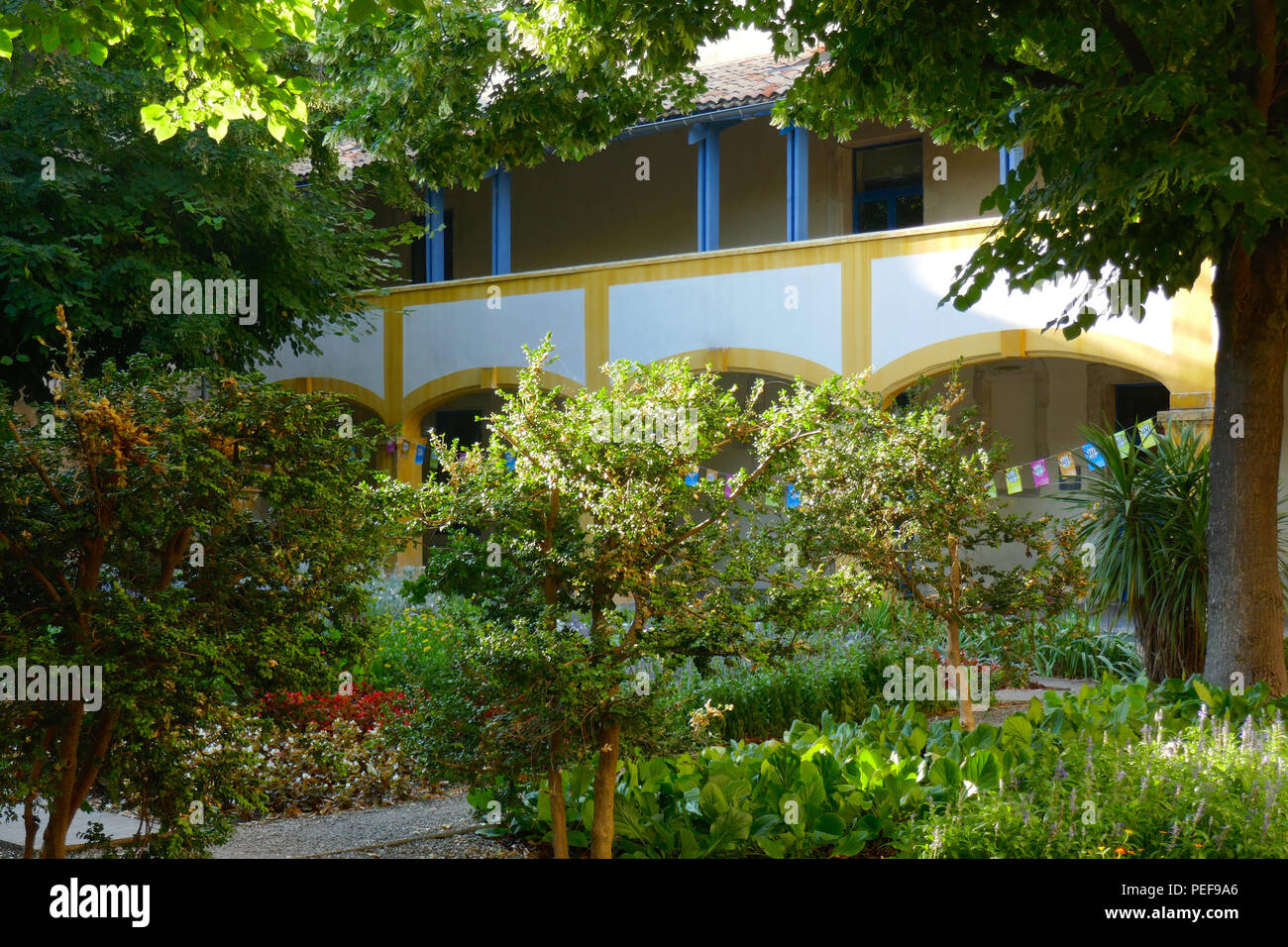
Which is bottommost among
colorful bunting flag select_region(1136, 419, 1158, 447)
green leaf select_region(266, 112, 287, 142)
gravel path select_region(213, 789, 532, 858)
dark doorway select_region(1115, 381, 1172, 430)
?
gravel path select_region(213, 789, 532, 858)

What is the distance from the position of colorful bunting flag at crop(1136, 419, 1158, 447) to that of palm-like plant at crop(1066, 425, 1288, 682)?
427 mm

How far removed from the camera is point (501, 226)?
17.0 m

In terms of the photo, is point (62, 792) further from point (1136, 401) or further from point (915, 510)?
point (1136, 401)

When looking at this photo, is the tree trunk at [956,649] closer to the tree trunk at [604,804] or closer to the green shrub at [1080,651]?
the green shrub at [1080,651]

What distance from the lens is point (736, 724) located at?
8.03m

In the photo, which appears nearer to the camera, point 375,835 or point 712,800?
point 712,800

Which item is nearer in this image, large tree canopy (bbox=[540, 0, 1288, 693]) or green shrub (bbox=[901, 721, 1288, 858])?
green shrub (bbox=[901, 721, 1288, 858])

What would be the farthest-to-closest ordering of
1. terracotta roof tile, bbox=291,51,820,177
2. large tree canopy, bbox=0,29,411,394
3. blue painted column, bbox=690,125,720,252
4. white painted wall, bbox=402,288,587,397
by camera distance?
white painted wall, bbox=402,288,587,397, blue painted column, bbox=690,125,720,252, terracotta roof tile, bbox=291,51,820,177, large tree canopy, bbox=0,29,411,394

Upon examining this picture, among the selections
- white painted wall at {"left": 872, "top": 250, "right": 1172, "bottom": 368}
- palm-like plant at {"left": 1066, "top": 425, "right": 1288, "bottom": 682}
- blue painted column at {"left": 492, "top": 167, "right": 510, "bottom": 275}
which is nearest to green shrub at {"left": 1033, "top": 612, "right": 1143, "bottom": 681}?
palm-like plant at {"left": 1066, "top": 425, "right": 1288, "bottom": 682}

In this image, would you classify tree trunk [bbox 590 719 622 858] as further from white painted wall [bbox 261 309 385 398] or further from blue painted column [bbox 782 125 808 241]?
white painted wall [bbox 261 309 385 398]

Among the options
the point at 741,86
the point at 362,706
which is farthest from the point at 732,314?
the point at 362,706

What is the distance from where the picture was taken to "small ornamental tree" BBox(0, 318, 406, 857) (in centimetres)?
Answer: 351

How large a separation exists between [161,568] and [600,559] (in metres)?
1.50
